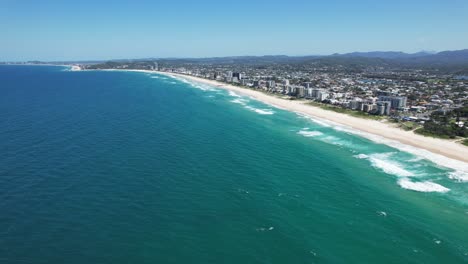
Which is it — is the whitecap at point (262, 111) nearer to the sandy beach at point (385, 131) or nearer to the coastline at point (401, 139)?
the coastline at point (401, 139)

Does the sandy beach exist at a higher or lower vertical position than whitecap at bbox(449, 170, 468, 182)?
higher

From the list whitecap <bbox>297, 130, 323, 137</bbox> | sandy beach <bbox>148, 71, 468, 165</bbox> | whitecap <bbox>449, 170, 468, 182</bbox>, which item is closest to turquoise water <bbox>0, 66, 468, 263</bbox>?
whitecap <bbox>449, 170, 468, 182</bbox>

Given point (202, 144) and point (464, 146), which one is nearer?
point (202, 144)

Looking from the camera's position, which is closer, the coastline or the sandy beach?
the coastline

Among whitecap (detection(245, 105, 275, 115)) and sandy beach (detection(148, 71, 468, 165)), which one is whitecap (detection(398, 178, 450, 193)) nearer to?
sandy beach (detection(148, 71, 468, 165))

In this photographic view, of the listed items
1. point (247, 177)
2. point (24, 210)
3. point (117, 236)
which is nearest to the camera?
point (117, 236)

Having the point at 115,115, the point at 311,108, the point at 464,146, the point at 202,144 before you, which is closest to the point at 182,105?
the point at 115,115

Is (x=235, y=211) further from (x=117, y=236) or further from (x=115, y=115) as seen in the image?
(x=115, y=115)

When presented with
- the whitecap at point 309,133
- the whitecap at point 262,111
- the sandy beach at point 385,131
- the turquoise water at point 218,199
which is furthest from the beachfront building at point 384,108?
the turquoise water at point 218,199
